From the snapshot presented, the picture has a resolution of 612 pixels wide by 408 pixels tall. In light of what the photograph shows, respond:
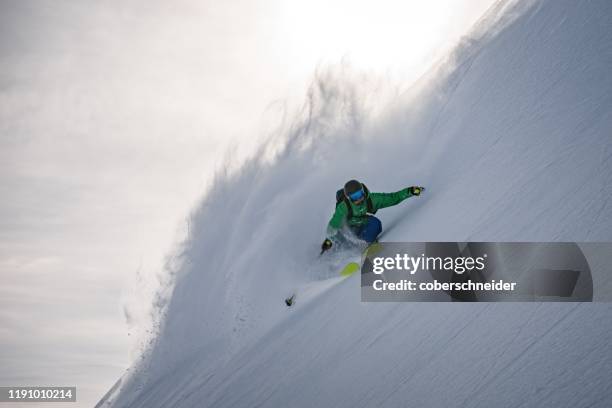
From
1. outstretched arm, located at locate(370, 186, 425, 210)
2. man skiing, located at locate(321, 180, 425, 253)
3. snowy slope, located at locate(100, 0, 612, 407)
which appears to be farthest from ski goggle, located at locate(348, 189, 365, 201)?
snowy slope, located at locate(100, 0, 612, 407)

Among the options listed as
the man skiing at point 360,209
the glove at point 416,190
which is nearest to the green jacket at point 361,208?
the man skiing at point 360,209

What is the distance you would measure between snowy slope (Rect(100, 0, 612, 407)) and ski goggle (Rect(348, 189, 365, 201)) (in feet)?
2.06

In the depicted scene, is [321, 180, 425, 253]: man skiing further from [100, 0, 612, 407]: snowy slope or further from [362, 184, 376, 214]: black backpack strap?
[100, 0, 612, 407]: snowy slope

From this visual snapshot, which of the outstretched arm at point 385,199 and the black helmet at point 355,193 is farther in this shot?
the outstretched arm at point 385,199

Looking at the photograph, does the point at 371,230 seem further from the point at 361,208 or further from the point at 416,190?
the point at 416,190

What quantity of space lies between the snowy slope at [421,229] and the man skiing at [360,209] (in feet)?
1.15

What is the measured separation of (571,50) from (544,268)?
368 cm

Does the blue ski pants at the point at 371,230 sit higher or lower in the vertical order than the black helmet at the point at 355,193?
lower

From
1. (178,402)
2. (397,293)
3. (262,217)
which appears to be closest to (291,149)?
(262,217)

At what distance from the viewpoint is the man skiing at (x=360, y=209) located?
6.63m

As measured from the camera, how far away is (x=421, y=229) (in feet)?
17.4

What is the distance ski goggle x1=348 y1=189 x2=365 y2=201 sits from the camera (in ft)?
21.6

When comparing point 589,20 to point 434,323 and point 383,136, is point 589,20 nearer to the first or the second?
point 383,136

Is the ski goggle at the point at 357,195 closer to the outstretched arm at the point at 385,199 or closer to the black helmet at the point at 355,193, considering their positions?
the black helmet at the point at 355,193
